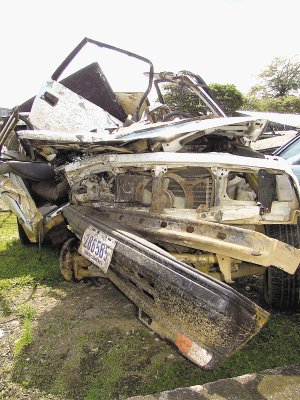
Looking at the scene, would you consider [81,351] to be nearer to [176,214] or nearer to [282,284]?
[176,214]

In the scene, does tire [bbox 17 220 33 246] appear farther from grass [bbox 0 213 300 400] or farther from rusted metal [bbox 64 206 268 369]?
rusted metal [bbox 64 206 268 369]

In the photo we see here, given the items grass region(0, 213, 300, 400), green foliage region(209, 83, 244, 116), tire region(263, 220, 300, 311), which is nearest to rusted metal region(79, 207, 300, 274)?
tire region(263, 220, 300, 311)

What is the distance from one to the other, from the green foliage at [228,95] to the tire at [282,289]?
20190 millimetres

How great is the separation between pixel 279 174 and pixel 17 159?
2935mm

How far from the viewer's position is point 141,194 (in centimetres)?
290

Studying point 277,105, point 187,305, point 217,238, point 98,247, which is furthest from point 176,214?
point 277,105

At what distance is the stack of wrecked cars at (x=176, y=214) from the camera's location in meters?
1.81

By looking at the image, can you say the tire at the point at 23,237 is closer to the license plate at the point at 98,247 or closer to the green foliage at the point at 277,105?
the license plate at the point at 98,247

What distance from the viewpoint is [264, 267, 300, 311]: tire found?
106 inches

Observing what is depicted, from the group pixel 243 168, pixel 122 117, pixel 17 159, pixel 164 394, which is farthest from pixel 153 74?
pixel 164 394

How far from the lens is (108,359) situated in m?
2.27

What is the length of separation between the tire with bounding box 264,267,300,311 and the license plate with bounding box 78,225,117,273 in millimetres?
1272

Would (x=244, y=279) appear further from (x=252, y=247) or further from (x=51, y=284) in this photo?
(x=51, y=284)

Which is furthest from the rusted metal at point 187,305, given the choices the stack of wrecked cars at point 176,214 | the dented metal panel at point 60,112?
the dented metal panel at point 60,112
